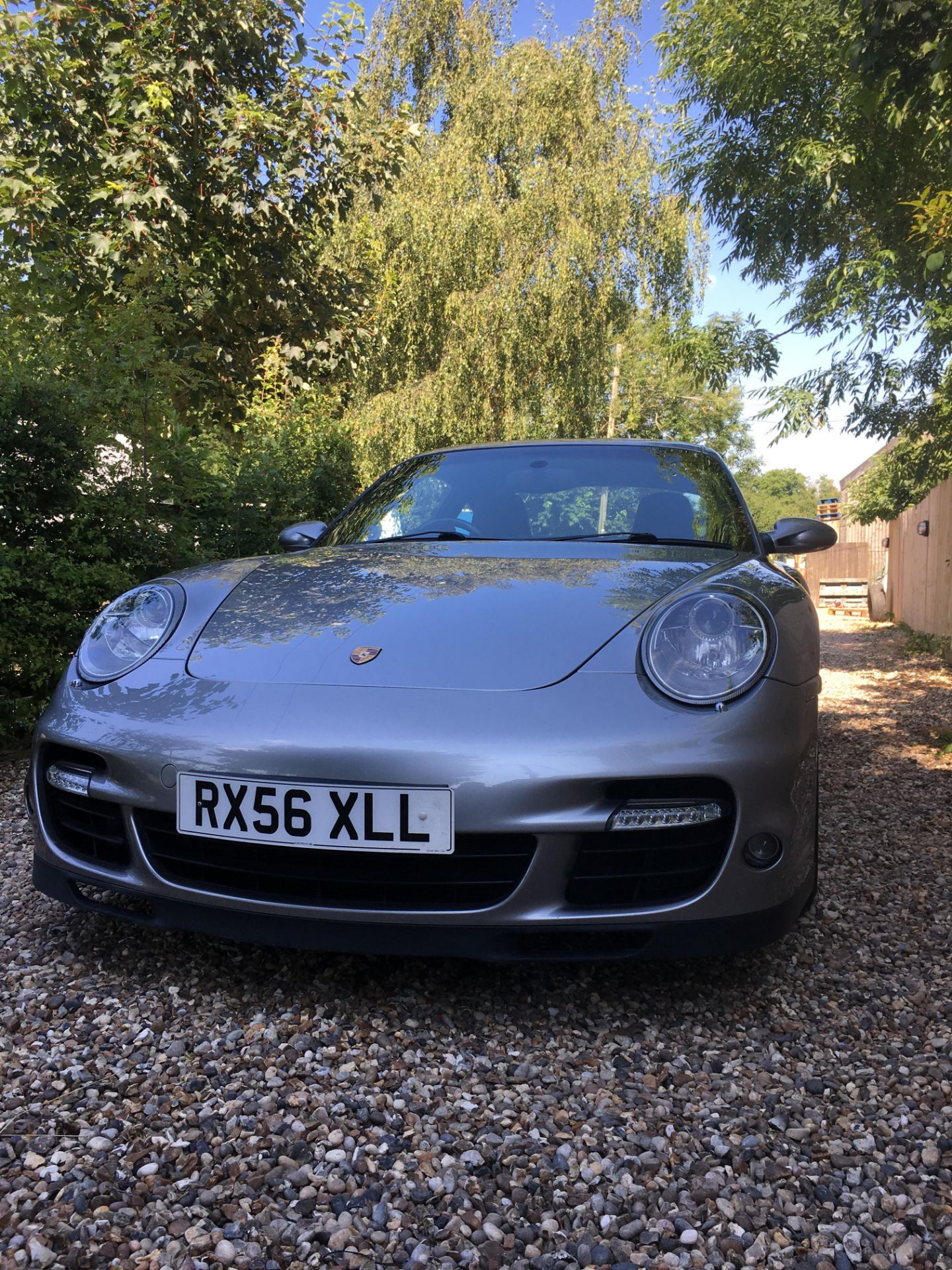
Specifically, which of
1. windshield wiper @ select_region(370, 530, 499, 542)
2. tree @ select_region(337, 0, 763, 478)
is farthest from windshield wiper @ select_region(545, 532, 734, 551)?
tree @ select_region(337, 0, 763, 478)

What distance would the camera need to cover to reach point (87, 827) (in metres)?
1.94

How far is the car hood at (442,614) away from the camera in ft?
6.04

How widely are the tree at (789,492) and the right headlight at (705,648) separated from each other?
75848mm

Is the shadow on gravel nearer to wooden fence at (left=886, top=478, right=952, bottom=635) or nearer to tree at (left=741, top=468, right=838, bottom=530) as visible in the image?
wooden fence at (left=886, top=478, right=952, bottom=635)

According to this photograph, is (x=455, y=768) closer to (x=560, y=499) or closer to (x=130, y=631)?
(x=130, y=631)

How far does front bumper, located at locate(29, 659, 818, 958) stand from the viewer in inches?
64.5

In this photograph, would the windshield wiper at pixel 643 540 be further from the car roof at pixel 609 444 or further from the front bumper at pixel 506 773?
the front bumper at pixel 506 773

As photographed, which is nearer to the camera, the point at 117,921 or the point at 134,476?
the point at 117,921

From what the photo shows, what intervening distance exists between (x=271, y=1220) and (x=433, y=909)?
55 cm

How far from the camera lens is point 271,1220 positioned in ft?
4.15

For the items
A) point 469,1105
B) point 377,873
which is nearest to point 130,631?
point 377,873

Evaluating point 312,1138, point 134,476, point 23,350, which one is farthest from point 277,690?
point 23,350

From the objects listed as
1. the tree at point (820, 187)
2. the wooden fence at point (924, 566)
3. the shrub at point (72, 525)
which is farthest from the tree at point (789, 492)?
the shrub at point (72, 525)

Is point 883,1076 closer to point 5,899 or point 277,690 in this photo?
point 277,690
